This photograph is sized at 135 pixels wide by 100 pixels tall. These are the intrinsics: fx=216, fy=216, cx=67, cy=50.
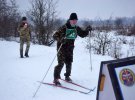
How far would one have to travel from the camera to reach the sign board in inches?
93.9

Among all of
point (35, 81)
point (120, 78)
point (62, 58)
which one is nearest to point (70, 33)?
point (62, 58)

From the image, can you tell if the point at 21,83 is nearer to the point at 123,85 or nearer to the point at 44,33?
the point at 123,85

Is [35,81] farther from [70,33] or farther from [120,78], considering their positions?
[120,78]

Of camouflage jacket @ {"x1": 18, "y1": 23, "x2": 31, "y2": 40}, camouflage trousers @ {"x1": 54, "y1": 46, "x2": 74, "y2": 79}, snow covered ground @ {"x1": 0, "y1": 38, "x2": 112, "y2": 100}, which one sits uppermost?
camouflage jacket @ {"x1": 18, "y1": 23, "x2": 31, "y2": 40}

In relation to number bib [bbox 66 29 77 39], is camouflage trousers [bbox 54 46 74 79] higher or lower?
lower

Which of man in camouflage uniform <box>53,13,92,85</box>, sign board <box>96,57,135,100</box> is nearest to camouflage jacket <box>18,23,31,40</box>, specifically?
man in camouflage uniform <box>53,13,92,85</box>

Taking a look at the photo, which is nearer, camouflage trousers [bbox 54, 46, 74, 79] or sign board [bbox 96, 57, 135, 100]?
sign board [bbox 96, 57, 135, 100]

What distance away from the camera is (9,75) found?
7188 millimetres

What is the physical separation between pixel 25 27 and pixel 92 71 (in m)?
4.83

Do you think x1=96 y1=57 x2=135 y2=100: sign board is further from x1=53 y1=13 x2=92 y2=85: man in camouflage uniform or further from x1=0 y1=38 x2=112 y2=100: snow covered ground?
x1=53 y1=13 x2=92 y2=85: man in camouflage uniform

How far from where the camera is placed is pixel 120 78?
2.41 m

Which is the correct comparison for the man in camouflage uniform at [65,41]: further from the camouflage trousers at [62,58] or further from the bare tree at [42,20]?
the bare tree at [42,20]

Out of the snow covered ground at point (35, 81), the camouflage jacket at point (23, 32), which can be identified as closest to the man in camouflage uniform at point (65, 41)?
the snow covered ground at point (35, 81)

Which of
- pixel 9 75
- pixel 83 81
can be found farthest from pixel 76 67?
pixel 9 75
